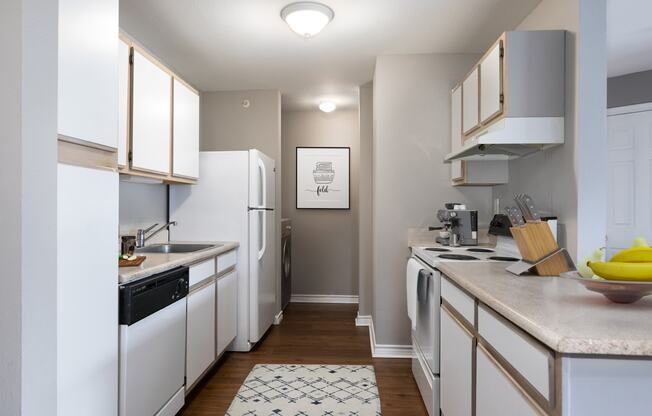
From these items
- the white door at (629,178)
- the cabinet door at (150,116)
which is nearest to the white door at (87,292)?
the cabinet door at (150,116)

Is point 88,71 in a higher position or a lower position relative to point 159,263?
higher

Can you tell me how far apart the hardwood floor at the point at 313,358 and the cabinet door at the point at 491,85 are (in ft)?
5.96

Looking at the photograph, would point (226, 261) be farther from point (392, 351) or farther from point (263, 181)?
point (392, 351)

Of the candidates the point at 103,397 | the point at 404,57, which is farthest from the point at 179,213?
the point at 404,57

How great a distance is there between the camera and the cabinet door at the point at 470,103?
2.54 metres

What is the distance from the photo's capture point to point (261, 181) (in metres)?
3.47

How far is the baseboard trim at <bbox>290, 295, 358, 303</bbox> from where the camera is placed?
16.8 ft

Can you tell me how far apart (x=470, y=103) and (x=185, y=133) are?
6.65 ft

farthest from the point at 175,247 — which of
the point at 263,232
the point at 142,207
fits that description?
the point at 263,232

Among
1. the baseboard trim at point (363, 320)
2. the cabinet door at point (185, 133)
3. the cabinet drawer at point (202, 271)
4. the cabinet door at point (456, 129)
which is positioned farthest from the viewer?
the baseboard trim at point (363, 320)

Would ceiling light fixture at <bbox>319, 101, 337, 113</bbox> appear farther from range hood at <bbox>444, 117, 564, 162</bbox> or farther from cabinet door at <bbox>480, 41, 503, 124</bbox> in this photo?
range hood at <bbox>444, 117, 564, 162</bbox>

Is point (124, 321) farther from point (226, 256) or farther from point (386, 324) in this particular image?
point (386, 324)

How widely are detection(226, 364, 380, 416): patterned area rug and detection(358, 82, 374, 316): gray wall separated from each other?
3.84ft

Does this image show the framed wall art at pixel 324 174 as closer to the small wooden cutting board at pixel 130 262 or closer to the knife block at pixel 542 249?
the small wooden cutting board at pixel 130 262
